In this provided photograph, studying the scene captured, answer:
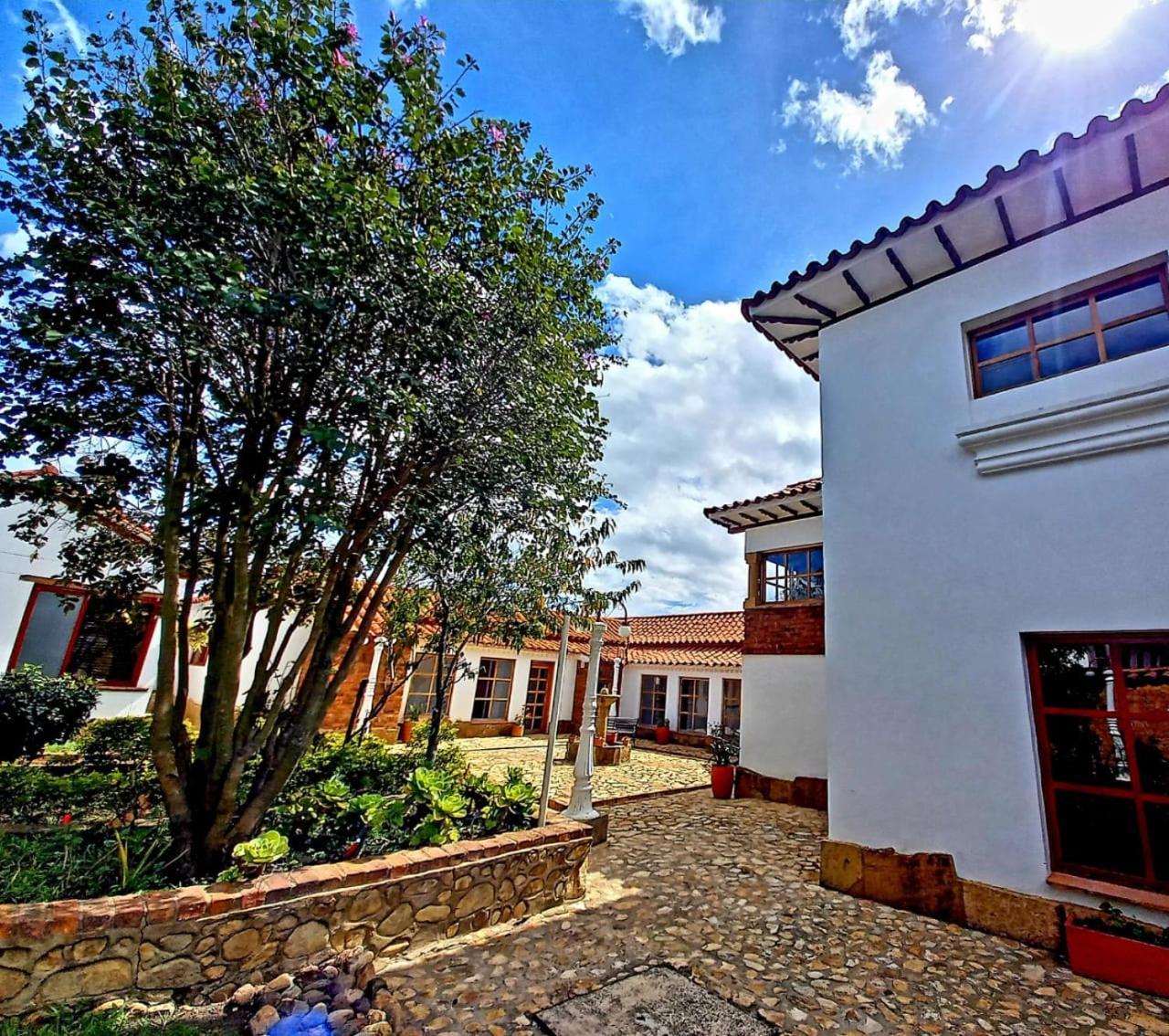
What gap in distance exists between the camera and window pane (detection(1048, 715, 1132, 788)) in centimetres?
447

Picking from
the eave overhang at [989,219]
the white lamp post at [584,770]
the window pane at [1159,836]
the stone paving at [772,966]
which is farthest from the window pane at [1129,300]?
the white lamp post at [584,770]

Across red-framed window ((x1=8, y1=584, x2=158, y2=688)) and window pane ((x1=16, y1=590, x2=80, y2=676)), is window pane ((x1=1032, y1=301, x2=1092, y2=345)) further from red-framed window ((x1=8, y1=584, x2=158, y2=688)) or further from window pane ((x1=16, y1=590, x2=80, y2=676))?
window pane ((x1=16, y1=590, x2=80, y2=676))

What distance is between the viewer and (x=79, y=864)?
3604 millimetres

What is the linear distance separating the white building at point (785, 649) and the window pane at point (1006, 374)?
11.0 feet

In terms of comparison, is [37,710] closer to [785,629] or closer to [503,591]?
[503,591]

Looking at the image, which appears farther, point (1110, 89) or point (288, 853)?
point (1110, 89)

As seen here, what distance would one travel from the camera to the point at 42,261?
324 cm

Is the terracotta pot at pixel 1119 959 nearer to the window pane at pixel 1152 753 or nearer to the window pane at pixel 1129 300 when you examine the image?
the window pane at pixel 1152 753

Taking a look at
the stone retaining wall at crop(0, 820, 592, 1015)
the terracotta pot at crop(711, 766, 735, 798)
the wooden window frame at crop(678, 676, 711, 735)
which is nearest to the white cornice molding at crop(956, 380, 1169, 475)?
the stone retaining wall at crop(0, 820, 592, 1015)

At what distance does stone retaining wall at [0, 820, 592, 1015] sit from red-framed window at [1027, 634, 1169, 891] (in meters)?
4.77

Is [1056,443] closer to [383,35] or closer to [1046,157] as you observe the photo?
[1046,157]

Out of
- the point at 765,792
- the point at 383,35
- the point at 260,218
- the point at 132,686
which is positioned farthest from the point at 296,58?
the point at 132,686

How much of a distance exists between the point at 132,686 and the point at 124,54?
11.7 metres

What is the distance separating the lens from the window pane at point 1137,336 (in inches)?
185
